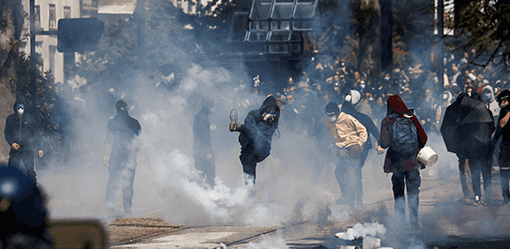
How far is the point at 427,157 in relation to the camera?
6.52m

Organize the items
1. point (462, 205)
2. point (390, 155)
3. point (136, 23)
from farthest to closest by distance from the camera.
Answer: point (136, 23)
point (462, 205)
point (390, 155)

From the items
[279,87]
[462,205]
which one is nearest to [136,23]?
[279,87]

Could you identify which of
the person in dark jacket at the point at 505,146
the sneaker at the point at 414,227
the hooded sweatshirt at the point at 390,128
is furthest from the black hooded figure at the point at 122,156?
the person in dark jacket at the point at 505,146

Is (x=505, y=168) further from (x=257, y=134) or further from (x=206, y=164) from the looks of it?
(x=206, y=164)

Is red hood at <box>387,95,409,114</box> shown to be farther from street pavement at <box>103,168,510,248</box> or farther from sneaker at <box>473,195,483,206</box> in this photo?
sneaker at <box>473,195,483,206</box>

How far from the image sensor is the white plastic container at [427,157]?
21.4 ft

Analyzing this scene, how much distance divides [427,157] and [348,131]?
2.45 metres

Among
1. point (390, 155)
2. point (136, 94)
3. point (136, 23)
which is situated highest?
point (136, 23)

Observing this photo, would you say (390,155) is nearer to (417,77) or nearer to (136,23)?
(417,77)

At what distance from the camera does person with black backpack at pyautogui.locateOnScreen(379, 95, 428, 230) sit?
6574mm

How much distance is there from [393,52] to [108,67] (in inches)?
258

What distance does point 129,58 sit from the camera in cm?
1595

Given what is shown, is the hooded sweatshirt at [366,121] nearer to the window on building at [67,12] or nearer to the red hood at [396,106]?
the red hood at [396,106]

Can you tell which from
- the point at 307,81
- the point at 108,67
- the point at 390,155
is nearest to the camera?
the point at 390,155
